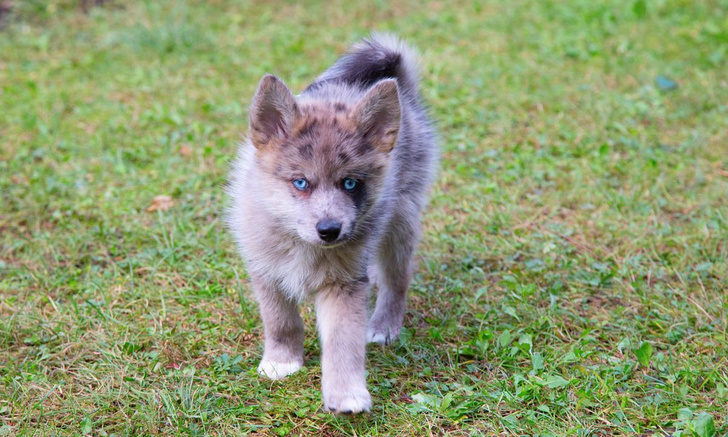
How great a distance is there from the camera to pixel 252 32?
29.1 feet

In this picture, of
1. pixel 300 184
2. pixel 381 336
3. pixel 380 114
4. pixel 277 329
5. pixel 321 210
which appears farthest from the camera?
pixel 381 336

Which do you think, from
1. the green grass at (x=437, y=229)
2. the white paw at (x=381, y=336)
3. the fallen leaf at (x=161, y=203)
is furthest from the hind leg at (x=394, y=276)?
the fallen leaf at (x=161, y=203)

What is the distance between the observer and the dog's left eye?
3.58 meters

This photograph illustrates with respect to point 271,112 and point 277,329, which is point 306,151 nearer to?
point 271,112

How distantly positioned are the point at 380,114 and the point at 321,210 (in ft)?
1.92

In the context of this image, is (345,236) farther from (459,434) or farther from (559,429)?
(559,429)

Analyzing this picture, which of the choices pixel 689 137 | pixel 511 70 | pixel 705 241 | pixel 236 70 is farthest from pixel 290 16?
pixel 705 241

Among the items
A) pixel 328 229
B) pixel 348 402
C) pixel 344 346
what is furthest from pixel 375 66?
pixel 348 402

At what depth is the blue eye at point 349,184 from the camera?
11.8 ft

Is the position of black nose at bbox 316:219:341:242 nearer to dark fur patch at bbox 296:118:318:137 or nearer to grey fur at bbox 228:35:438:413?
grey fur at bbox 228:35:438:413

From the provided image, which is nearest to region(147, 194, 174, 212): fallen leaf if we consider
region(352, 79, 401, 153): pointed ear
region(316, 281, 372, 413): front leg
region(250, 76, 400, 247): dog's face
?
region(250, 76, 400, 247): dog's face

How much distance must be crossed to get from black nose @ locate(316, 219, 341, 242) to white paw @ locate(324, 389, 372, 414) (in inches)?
26.5

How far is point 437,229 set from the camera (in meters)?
5.37

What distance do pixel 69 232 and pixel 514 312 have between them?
2900 mm
